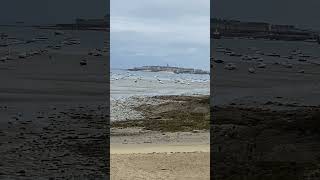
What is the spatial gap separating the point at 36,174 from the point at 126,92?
14277 millimetres

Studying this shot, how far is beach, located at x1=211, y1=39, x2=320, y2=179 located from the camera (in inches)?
193

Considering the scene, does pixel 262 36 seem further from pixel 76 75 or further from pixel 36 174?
pixel 36 174

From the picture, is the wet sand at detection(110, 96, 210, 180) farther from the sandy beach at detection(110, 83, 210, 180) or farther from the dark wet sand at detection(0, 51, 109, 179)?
the dark wet sand at detection(0, 51, 109, 179)

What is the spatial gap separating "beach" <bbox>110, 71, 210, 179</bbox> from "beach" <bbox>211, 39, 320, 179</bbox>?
3.62 ft

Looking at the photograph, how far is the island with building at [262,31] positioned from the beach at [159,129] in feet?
6.62

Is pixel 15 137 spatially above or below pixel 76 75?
below

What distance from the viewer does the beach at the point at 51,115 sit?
15.7ft

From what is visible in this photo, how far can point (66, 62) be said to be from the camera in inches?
214

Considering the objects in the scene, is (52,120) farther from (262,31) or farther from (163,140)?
(163,140)

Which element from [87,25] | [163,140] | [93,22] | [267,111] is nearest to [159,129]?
[163,140]

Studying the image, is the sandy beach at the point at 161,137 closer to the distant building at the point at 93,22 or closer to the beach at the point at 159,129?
the beach at the point at 159,129

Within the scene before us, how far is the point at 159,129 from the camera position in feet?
40.9

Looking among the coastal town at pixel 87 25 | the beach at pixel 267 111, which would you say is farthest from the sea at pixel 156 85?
the coastal town at pixel 87 25

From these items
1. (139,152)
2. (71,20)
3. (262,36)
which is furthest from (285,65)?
(139,152)
